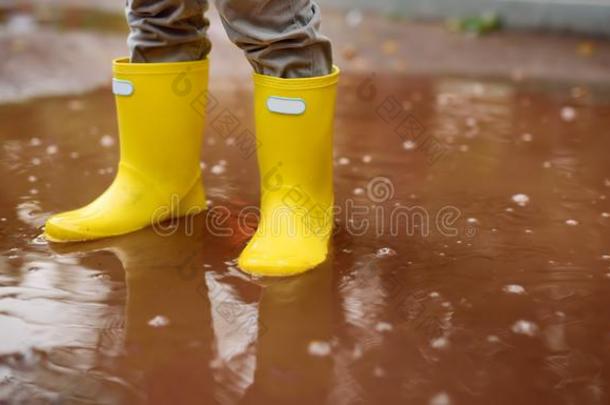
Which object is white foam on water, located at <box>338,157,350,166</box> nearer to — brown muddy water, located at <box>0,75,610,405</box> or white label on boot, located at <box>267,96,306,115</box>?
brown muddy water, located at <box>0,75,610,405</box>

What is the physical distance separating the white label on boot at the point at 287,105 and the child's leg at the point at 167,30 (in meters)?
0.23

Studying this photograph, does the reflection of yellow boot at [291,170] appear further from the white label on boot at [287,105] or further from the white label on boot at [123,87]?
the white label on boot at [123,87]

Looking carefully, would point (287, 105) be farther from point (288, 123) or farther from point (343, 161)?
point (343, 161)

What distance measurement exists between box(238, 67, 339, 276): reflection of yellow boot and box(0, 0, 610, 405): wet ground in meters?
0.04

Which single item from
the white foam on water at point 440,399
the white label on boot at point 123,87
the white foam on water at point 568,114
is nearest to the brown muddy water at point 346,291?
the white foam on water at point 440,399

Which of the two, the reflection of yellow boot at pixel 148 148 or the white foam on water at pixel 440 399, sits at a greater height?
the reflection of yellow boot at pixel 148 148

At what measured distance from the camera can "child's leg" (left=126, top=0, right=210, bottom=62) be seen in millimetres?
1273

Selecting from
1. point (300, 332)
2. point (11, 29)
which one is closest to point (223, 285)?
point (300, 332)

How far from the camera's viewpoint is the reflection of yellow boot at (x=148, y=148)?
1.33 metres

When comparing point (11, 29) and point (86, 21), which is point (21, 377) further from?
point (86, 21)

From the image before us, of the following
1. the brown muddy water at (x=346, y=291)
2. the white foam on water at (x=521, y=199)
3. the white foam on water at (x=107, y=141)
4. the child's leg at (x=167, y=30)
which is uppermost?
the child's leg at (x=167, y=30)

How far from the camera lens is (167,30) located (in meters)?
1.31

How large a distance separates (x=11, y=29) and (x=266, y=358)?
11.4 feet

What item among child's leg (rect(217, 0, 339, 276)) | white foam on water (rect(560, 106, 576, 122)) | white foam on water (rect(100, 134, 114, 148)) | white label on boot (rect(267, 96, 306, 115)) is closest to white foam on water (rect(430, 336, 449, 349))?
child's leg (rect(217, 0, 339, 276))
